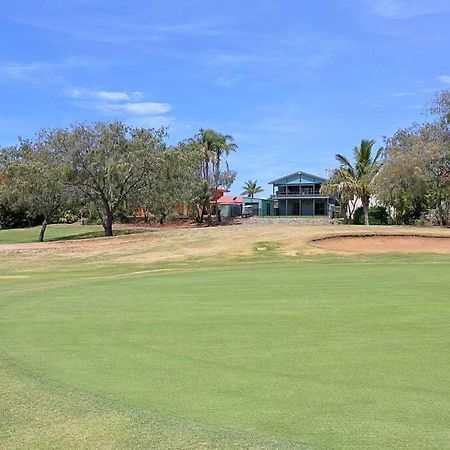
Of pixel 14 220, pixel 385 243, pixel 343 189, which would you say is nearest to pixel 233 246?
pixel 385 243

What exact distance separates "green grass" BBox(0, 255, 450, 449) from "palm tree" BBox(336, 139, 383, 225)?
41.9 meters

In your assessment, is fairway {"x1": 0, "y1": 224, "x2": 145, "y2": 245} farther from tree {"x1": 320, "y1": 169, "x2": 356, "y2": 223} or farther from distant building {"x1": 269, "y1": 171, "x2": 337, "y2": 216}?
distant building {"x1": 269, "y1": 171, "x2": 337, "y2": 216}

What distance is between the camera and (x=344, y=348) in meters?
8.25

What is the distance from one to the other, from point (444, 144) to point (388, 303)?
94.3 feet

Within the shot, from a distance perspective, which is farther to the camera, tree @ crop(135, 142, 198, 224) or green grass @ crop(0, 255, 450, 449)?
tree @ crop(135, 142, 198, 224)

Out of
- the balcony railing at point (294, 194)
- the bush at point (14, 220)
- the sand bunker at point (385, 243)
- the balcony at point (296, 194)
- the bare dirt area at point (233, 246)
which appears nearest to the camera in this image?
the bare dirt area at point (233, 246)

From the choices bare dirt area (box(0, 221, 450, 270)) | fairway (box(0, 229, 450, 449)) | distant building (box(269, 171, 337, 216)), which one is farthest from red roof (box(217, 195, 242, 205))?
fairway (box(0, 229, 450, 449))

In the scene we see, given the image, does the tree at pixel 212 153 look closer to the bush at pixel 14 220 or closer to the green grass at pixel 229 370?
the bush at pixel 14 220

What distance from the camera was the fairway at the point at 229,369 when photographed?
5281 millimetres

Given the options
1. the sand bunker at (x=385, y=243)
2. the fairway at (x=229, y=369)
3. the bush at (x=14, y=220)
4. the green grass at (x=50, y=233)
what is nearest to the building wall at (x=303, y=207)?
the green grass at (x=50, y=233)

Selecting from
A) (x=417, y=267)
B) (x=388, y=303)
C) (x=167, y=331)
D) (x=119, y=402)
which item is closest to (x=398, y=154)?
(x=417, y=267)

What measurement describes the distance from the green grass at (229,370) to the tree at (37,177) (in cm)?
2937

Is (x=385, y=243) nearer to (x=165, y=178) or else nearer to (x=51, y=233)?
(x=165, y=178)

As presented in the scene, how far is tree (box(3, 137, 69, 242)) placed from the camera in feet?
139
